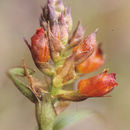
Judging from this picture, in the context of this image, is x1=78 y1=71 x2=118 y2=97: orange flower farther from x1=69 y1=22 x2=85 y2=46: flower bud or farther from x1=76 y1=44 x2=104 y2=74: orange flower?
x1=69 y1=22 x2=85 y2=46: flower bud

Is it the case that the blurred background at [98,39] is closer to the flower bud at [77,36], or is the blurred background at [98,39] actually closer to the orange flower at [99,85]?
the flower bud at [77,36]

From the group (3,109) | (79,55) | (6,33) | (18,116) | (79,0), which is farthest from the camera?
(79,0)

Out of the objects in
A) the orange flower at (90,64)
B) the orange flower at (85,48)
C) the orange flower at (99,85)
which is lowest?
the orange flower at (99,85)

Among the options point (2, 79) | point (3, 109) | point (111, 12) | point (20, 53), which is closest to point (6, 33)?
point (20, 53)

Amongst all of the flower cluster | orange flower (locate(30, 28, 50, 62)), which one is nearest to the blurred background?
the flower cluster

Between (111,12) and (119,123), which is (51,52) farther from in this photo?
(111,12)

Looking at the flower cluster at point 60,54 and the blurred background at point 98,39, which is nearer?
the flower cluster at point 60,54

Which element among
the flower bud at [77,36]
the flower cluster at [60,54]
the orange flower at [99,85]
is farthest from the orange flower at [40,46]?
the orange flower at [99,85]
